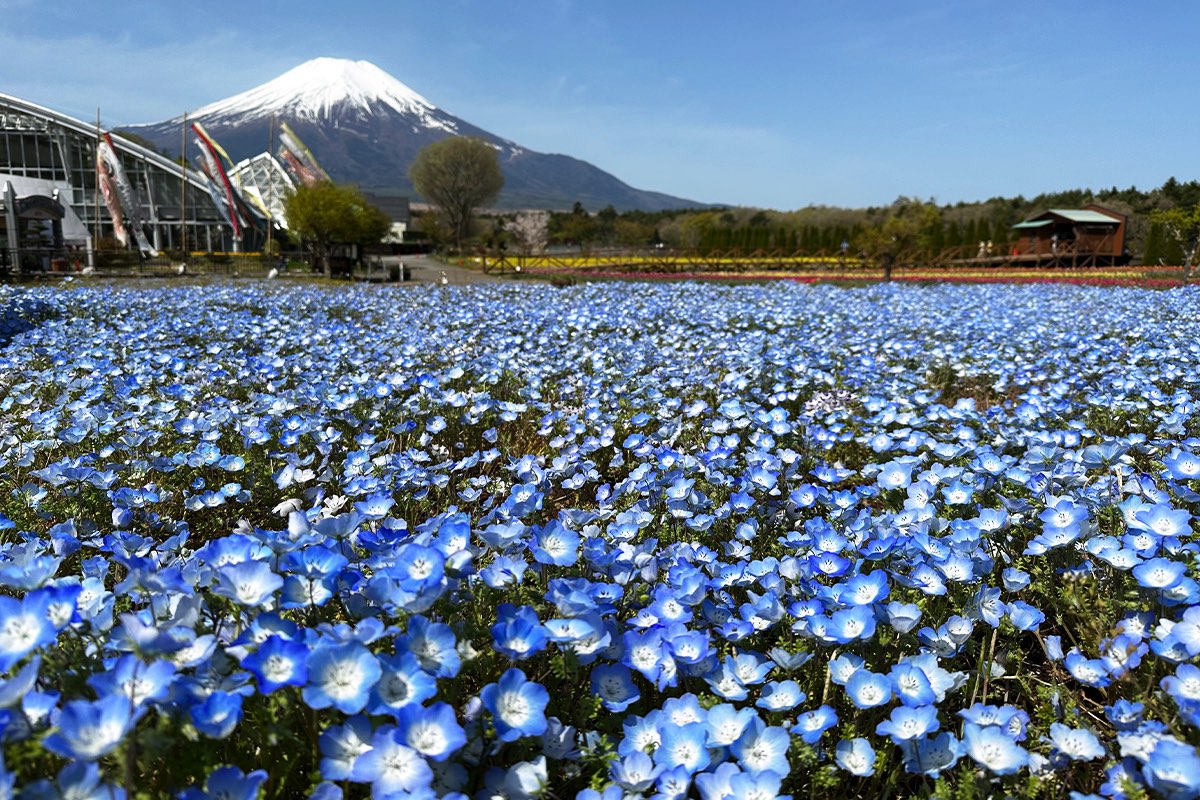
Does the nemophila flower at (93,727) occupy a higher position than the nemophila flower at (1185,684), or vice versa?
the nemophila flower at (93,727)

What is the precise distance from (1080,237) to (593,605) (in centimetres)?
4413

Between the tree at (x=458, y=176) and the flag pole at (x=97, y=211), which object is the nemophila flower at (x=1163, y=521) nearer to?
the flag pole at (x=97, y=211)

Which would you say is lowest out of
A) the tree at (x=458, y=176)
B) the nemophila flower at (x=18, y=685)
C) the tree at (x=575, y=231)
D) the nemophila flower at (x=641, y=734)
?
the nemophila flower at (x=641, y=734)

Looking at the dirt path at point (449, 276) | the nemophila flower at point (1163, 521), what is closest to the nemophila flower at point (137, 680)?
the nemophila flower at point (1163, 521)

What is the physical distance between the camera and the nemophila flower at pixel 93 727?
3.19ft

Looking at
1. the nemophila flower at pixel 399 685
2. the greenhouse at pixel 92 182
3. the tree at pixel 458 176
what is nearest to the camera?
the nemophila flower at pixel 399 685

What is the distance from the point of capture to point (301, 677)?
1.15 metres

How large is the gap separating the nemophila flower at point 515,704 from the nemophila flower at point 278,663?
1.01ft

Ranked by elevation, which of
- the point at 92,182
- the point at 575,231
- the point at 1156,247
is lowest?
the point at 1156,247

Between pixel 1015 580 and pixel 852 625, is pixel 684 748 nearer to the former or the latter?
pixel 852 625

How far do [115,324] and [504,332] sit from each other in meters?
4.20

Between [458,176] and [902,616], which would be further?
[458,176]

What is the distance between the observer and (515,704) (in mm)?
1310

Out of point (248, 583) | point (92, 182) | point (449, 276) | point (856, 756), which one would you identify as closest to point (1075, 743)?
point (856, 756)
